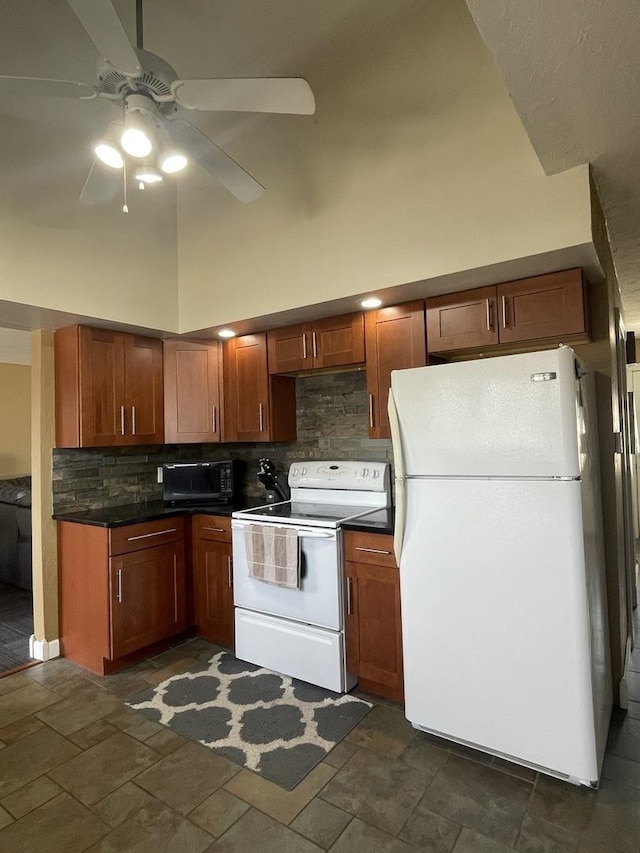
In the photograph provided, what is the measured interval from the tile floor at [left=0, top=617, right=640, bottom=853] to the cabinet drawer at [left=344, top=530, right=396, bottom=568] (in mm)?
743

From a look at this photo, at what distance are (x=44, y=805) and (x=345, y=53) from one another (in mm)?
3527

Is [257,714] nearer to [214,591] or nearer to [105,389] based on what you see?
[214,591]

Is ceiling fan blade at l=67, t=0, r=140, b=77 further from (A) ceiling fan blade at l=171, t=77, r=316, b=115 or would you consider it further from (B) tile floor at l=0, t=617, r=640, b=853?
(B) tile floor at l=0, t=617, r=640, b=853

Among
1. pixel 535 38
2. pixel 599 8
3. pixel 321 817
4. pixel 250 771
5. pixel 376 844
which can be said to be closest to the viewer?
pixel 599 8

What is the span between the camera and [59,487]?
3264 millimetres

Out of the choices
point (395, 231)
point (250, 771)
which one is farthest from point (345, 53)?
point (250, 771)

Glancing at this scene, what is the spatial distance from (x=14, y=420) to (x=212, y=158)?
6938 mm

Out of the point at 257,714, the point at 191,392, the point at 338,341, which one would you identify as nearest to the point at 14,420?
the point at 191,392

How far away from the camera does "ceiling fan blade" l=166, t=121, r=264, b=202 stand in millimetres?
1847

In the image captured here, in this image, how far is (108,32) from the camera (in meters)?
1.39

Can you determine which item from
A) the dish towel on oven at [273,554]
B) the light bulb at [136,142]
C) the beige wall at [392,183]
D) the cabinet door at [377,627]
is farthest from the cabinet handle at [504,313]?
the light bulb at [136,142]

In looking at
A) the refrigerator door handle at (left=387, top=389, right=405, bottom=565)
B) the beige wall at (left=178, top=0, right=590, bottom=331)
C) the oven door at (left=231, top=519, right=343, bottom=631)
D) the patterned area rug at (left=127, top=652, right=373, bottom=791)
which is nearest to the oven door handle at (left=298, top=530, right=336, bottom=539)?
the oven door at (left=231, top=519, right=343, bottom=631)

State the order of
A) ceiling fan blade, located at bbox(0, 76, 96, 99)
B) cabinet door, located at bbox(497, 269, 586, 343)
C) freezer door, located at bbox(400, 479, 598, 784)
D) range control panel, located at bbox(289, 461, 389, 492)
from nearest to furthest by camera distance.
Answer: ceiling fan blade, located at bbox(0, 76, 96, 99) < freezer door, located at bbox(400, 479, 598, 784) < cabinet door, located at bbox(497, 269, 586, 343) < range control panel, located at bbox(289, 461, 389, 492)

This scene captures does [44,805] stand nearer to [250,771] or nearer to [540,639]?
[250,771]
